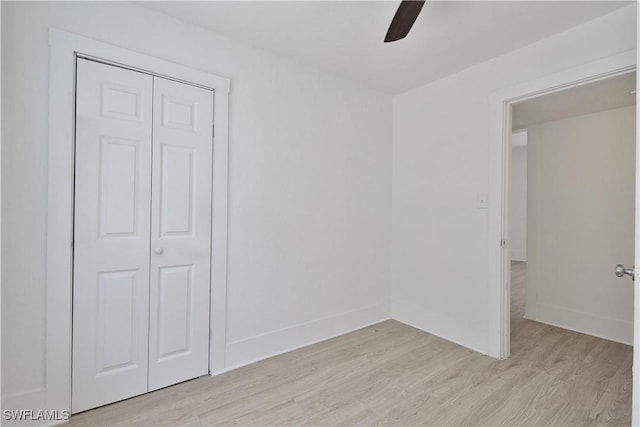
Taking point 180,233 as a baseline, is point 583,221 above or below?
above

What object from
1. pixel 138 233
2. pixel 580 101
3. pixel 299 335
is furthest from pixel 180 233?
pixel 580 101

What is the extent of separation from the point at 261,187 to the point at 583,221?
3111 mm

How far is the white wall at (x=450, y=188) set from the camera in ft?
7.88

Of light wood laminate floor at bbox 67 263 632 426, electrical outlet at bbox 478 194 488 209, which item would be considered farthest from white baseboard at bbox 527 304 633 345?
electrical outlet at bbox 478 194 488 209

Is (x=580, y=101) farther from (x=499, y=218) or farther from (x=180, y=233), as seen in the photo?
(x=180, y=233)

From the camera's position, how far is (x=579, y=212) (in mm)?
3148

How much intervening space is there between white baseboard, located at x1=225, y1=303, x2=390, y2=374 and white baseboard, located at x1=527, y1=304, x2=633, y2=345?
1644 mm

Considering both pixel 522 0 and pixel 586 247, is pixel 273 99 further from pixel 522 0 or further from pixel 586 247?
pixel 586 247

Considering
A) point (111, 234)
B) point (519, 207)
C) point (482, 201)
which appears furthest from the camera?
point (519, 207)

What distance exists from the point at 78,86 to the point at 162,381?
1.83m

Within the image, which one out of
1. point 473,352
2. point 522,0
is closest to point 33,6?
point 522,0

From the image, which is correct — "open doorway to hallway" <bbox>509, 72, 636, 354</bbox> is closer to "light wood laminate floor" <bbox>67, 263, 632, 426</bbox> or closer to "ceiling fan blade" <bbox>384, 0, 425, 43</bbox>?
"light wood laminate floor" <bbox>67, 263, 632, 426</bbox>

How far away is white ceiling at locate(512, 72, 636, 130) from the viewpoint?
2.24m

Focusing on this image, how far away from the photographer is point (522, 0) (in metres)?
1.83
